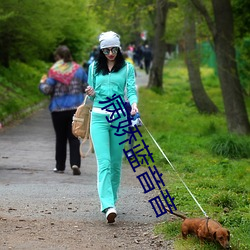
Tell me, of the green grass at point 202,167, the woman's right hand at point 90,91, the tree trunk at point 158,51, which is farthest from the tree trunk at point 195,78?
the woman's right hand at point 90,91

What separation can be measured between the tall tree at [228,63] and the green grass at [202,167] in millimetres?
799

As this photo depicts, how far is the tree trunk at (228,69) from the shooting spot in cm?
1605

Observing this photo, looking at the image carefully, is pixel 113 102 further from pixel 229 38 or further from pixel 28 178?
pixel 229 38

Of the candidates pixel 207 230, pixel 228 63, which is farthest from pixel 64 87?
pixel 228 63

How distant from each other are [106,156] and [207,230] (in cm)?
165

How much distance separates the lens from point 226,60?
643 inches

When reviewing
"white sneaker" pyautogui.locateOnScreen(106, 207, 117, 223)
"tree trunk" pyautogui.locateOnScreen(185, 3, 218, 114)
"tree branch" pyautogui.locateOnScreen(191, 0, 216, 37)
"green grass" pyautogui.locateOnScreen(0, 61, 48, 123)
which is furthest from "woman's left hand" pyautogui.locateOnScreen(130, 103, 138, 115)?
"tree trunk" pyautogui.locateOnScreen(185, 3, 218, 114)

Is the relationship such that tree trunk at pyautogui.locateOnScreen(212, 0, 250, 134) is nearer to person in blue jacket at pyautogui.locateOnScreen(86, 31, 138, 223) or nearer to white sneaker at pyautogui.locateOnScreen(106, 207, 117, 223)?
person in blue jacket at pyautogui.locateOnScreen(86, 31, 138, 223)

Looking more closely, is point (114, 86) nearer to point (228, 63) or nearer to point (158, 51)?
point (228, 63)

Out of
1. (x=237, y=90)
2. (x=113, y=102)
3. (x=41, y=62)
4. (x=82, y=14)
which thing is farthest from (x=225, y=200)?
(x=41, y=62)

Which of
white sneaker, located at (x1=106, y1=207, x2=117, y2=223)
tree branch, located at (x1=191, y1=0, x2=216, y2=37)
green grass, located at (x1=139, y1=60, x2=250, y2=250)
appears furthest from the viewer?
tree branch, located at (x1=191, y1=0, x2=216, y2=37)

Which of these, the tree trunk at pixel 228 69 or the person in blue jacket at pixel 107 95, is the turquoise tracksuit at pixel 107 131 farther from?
the tree trunk at pixel 228 69

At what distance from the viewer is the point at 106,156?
7508mm

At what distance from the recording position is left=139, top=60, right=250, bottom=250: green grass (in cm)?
721
